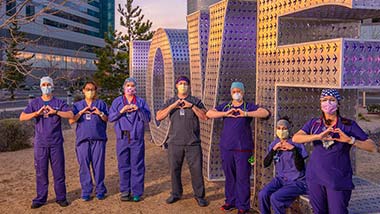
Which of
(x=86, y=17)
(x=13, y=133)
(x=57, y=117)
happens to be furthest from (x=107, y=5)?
(x=57, y=117)

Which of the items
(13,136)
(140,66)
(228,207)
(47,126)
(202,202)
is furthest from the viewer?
(140,66)

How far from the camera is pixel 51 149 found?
557 cm

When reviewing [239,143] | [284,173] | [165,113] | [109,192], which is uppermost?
[165,113]

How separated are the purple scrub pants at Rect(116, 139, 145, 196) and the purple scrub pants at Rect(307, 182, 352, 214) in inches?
106

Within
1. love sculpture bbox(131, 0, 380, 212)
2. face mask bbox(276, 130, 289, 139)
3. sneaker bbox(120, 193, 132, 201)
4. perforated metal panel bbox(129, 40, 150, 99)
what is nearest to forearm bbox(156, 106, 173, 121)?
love sculpture bbox(131, 0, 380, 212)

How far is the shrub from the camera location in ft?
33.2

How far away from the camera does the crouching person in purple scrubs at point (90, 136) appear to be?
579 cm

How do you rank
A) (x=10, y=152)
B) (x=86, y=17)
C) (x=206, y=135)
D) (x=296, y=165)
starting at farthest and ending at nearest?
(x=86, y=17)
(x=10, y=152)
(x=206, y=135)
(x=296, y=165)

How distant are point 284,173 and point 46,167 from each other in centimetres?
316

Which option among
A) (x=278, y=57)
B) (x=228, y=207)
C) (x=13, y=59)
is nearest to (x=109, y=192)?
(x=228, y=207)

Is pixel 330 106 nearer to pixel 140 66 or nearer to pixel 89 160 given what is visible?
pixel 89 160

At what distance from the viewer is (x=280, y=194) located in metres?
4.34

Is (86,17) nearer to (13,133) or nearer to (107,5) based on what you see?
(107,5)

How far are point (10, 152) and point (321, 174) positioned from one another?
8267mm
